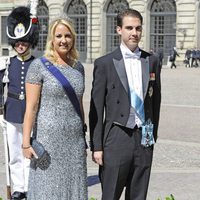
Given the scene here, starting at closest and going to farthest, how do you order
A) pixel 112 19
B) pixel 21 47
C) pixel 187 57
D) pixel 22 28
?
pixel 21 47
pixel 22 28
pixel 187 57
pixel 112 19

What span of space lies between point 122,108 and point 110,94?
15 cm

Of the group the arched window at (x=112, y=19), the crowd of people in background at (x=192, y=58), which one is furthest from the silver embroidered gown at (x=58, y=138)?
the arched window at (x=112, y=19)

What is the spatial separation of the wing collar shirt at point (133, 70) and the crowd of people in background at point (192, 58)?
3743 centimetres

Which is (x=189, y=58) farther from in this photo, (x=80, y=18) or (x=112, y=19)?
(x=80, y=18)

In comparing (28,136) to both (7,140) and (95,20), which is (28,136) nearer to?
(7,140)

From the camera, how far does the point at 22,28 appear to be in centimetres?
685

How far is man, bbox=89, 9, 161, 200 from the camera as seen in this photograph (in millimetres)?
4820

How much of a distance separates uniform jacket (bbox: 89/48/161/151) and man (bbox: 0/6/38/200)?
1.99 meters

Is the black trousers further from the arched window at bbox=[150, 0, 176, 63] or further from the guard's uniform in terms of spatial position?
the arched window at bbox=[150, 0, 176, 63]

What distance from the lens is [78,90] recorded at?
4.89 meters

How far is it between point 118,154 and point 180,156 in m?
5.22

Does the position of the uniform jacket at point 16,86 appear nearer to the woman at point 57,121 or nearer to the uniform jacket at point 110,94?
the woman at point 57,121

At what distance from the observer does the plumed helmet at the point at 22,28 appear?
22.0ft

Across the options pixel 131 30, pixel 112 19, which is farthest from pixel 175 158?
pixel 112 19
